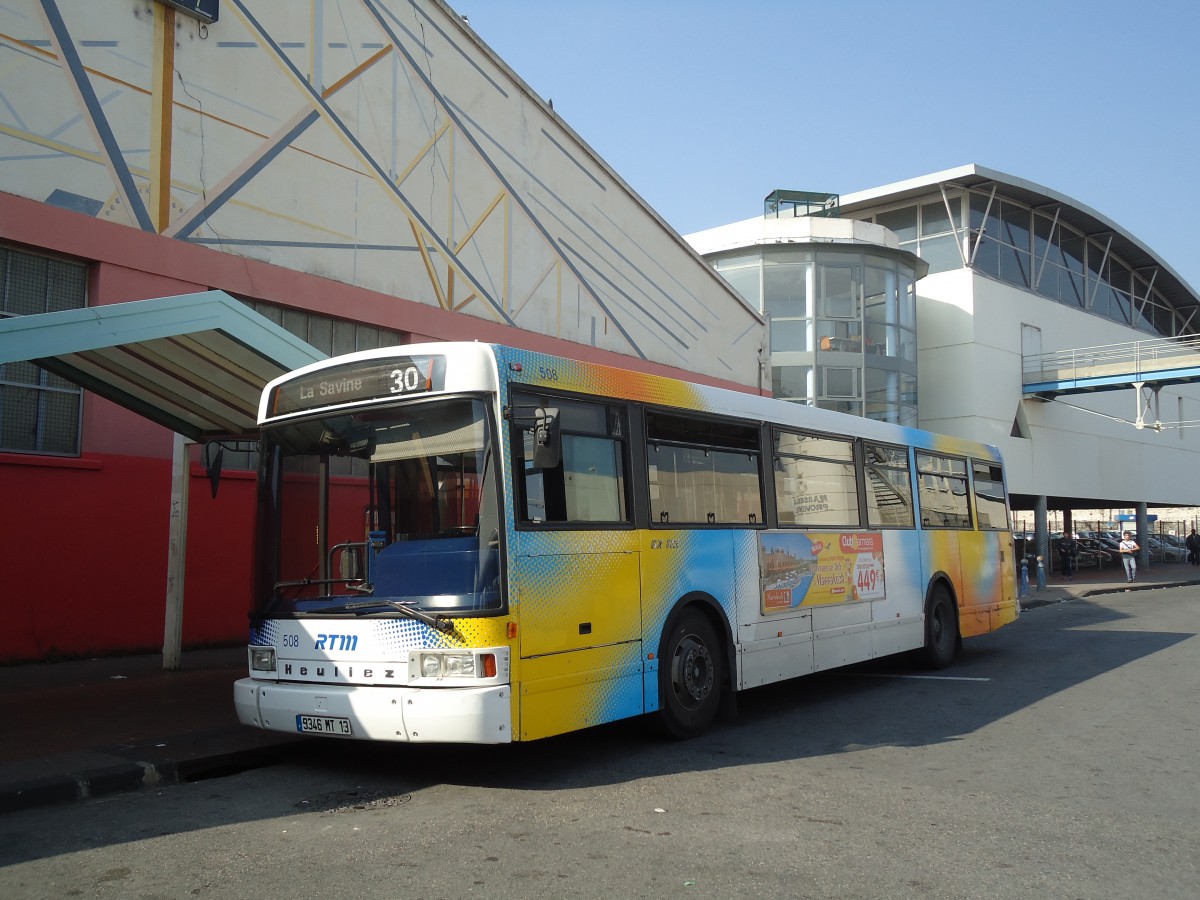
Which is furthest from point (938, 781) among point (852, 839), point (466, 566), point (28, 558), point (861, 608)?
point (28, 558)

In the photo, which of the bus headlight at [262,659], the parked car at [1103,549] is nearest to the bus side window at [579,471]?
the bus headlight at [262,659]

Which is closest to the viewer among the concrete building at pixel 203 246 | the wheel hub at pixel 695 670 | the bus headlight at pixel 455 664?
the bus headlight at pixel 455 664

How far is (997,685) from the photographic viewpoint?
1127cm

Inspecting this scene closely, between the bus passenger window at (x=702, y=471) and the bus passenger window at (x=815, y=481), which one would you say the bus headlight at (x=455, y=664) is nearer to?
the bus passenger window at (x=702, y=471)

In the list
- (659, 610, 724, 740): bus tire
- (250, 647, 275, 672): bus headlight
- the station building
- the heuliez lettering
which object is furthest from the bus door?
the station building

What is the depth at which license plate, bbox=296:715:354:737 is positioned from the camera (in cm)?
659

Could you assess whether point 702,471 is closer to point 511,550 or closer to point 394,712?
point 511,550

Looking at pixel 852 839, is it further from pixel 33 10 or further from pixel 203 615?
pixel 33 10

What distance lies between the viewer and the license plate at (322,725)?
21.6 ft

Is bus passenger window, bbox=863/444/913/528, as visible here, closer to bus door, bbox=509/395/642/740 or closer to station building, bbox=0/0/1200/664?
bus door, bbox=509/395/642/740

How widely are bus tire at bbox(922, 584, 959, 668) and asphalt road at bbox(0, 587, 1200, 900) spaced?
10.1ft

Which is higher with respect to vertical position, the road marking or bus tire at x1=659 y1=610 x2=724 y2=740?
bus tire at x1=659 y1=610 x2=724 y2=740

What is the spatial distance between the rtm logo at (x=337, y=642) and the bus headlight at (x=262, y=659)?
0.49 meters

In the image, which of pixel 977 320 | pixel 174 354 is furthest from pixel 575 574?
pixel 977 320
